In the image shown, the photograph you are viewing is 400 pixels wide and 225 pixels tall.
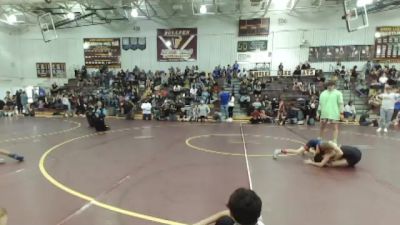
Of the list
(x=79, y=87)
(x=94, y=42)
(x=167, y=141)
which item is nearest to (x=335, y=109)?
(x=167, y=141)

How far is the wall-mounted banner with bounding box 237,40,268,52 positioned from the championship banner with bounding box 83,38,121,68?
9.76 meters

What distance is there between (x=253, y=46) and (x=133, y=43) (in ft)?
30.8

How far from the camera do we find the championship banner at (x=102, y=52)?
2498cm

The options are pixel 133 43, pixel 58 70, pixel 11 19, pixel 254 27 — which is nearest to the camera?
pixel 254 27

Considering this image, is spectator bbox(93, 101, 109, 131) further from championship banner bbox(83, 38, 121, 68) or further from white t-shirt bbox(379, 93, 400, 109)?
championship banner bbox(83, 38, 121, 68)

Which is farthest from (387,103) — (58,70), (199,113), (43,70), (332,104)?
(43,70)

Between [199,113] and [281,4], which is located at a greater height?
[281,4]

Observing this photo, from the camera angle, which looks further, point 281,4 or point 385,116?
point 281,4

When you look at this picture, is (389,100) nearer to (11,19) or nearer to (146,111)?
(146,111)

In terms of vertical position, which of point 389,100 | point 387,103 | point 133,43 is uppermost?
point 133,43

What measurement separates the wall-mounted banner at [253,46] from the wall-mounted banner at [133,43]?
7.59m

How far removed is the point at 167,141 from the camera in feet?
31.0

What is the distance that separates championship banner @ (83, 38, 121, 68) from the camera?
24984mm

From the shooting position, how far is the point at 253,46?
23.1 metres
